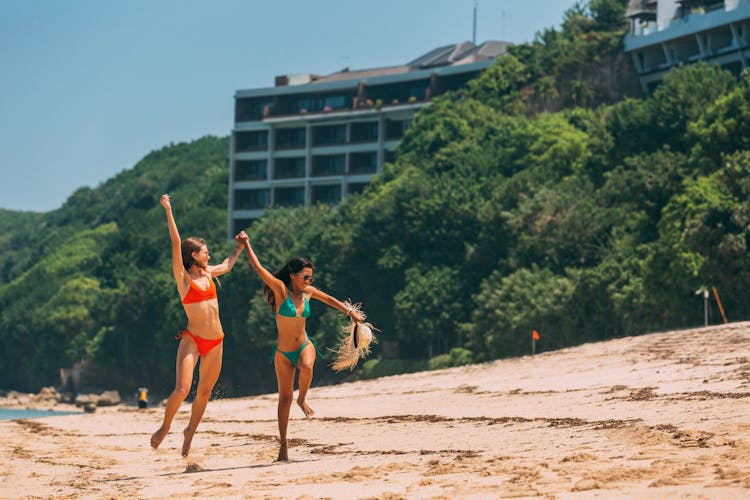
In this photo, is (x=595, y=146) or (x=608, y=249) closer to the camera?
(x=608, y=249)

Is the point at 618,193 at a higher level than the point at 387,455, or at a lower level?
higher

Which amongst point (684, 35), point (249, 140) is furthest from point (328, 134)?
point (684, 35)

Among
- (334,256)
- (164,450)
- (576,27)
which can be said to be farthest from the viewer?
(576,27)

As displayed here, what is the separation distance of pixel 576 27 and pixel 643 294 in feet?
130

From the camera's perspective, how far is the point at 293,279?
12.9 meters

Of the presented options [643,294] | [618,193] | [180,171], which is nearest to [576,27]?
[618,193]

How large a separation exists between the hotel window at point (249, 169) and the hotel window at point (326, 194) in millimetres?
5850

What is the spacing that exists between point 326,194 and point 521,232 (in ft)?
133

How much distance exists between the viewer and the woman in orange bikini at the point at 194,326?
40.8 ft

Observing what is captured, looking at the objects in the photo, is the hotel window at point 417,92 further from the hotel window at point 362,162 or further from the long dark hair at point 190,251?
the long dark hair at point 190,251

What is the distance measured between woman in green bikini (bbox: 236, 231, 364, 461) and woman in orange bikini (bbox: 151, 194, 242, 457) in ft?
1.57

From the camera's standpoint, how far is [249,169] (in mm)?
97000

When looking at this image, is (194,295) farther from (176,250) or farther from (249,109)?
(249,109)

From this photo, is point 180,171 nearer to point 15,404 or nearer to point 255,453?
point 15,404
